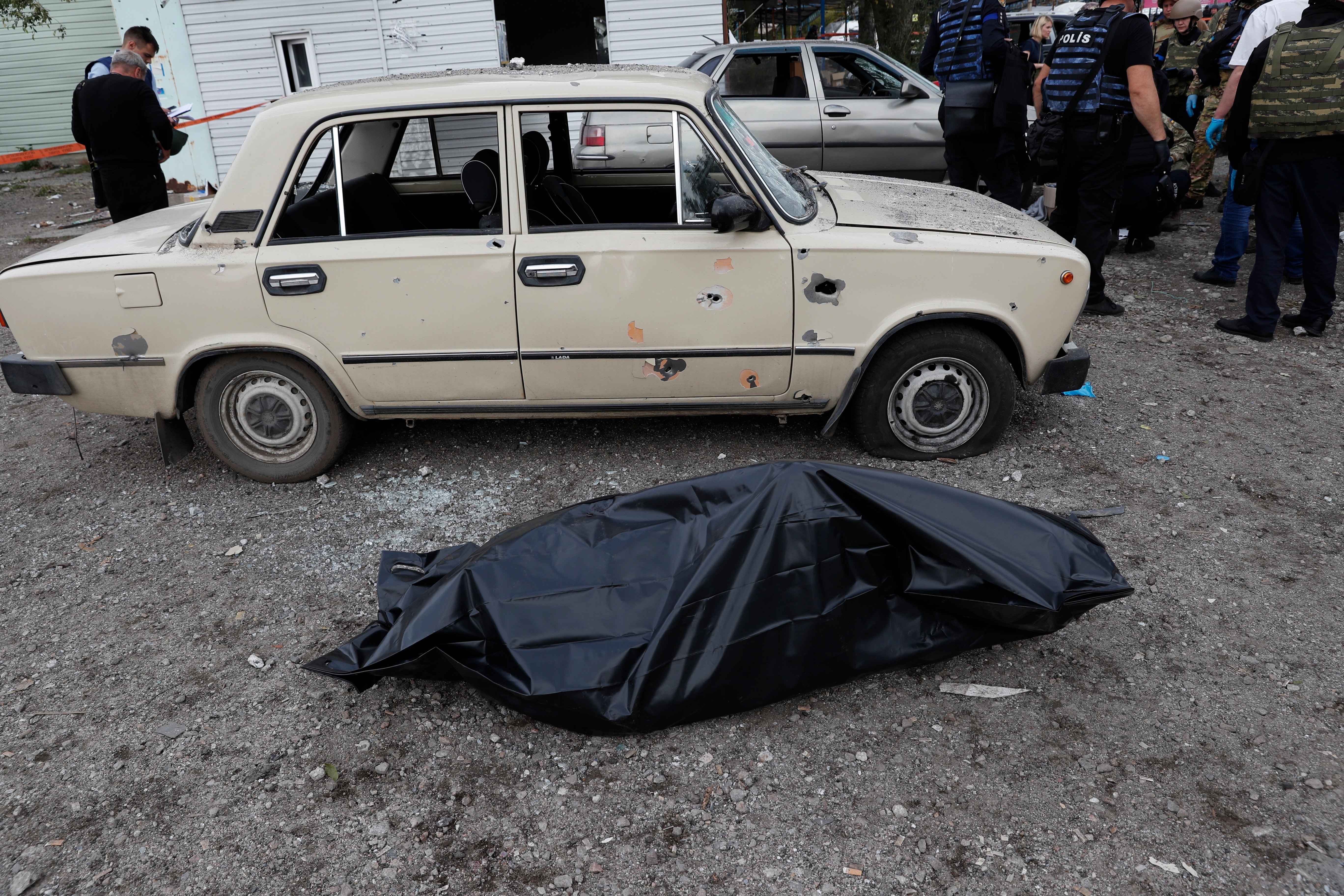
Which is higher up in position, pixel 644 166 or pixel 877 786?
pixel 644 166

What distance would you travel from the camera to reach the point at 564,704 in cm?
261

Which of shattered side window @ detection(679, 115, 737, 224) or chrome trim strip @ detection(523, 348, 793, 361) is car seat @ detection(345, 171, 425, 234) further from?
shattered side window @ detection(679, 115, 737, 224)

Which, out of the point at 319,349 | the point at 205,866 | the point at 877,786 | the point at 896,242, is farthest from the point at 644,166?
the point at 205,866

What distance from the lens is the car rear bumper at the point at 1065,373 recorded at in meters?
4.14

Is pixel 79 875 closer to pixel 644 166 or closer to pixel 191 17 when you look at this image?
pixel 644 166

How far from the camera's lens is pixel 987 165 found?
6.66 metres

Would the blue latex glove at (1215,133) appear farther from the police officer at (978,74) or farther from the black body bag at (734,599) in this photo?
the black body bag at (734,599)

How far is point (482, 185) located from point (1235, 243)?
5.97 metres

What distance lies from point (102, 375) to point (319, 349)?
1.05 m

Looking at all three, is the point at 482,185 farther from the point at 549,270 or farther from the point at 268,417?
the point at 268,417

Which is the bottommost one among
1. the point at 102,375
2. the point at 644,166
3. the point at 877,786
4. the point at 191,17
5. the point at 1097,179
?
the point at 877,786

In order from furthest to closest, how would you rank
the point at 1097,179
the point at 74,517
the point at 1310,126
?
the point at 1097,179 < the point at 1310,126 < the point at 74,517

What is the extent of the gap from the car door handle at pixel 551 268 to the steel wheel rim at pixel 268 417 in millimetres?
1247

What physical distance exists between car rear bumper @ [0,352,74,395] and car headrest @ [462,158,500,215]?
6.82 ft
